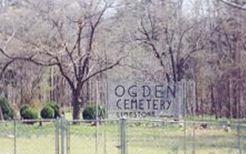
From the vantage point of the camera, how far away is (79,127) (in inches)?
1288

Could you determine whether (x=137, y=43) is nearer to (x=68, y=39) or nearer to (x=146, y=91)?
(x=68, y=39)

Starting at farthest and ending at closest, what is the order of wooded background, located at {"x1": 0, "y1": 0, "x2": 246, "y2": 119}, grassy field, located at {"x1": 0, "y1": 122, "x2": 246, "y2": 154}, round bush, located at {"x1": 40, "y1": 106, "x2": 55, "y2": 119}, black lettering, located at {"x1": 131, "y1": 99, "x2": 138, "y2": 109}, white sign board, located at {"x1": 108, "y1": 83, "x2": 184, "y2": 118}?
wooded background, located at {"x1": 0, "y1": 0, "x2": 246, "y2": 119} < round bush, located at {"x1": 40, "y1": 106, "x2": 55, "y2": 119} < grassy field, located at {"x1": 0, "y1": 122, "x2": 246, "y2": 154} < white sign board, located at {"x1": 108, "y1": 83, "x2": 184, "y2": 118} < black lettering, located at {"x1": 131, "y1": 99, "x2": 138, "y2": 109}

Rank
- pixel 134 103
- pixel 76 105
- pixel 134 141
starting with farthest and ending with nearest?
1. pixel 76 105
2. pixel 134 141
3. pixel 134 103

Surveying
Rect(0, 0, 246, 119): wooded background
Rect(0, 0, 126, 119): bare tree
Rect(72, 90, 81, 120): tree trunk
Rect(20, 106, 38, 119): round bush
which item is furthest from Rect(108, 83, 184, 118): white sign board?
Rect(0, 0, 126, 119): bare tree

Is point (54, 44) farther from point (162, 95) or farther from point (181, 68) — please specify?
point (162, 95)

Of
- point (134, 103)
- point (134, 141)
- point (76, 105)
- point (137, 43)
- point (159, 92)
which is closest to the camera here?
point (134, 103)

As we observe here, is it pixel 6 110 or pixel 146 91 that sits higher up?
pixel 146 91

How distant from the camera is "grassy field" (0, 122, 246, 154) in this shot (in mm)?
21469

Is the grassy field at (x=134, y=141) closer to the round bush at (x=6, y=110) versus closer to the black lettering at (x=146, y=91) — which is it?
the black lettering at (x=146, y=91)

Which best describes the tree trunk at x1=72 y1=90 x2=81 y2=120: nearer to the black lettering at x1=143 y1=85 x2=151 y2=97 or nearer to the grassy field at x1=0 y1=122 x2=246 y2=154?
the grassy field at x1=0 y1=122 x2=246 y2=154

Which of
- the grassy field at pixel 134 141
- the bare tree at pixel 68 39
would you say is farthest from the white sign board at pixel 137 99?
the bare tree at pixel 68 39

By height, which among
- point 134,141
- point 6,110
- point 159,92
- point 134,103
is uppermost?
point 159,92

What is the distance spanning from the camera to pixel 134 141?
25.2 meters

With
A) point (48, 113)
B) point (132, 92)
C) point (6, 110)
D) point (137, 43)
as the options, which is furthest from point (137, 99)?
point (137, 43)
